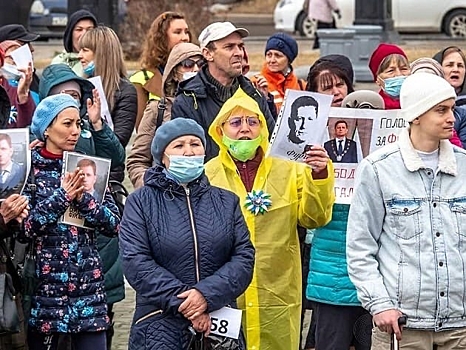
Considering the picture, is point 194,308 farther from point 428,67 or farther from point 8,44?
point 8,44

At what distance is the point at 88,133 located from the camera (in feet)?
22.7

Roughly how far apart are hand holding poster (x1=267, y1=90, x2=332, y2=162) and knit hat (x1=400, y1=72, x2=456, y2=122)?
90 cm

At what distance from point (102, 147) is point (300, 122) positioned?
55.4 inches

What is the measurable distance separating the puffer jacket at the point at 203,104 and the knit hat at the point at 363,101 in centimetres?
45

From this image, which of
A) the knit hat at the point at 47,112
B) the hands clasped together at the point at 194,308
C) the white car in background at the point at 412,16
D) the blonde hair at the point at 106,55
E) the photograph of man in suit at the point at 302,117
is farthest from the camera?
the white car in background at the point at 412,16

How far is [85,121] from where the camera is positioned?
7.00 m

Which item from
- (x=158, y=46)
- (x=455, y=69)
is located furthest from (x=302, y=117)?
(x=158, y=46)

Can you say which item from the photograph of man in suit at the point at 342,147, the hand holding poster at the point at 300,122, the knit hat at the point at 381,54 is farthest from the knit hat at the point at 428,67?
the hand holding poster at the point at 300,122

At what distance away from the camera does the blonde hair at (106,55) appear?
817 cm

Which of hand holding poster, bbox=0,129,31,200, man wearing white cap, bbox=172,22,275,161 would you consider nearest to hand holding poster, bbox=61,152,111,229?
hand holding poster, bbox=0,129,31,200

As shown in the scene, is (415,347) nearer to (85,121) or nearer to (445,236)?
(445,236)

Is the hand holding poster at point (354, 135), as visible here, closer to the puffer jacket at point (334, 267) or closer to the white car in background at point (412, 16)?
the puffer jacket at point (334, 267)

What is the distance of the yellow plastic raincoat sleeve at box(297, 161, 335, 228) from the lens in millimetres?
5855

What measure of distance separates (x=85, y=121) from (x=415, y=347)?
261cm
